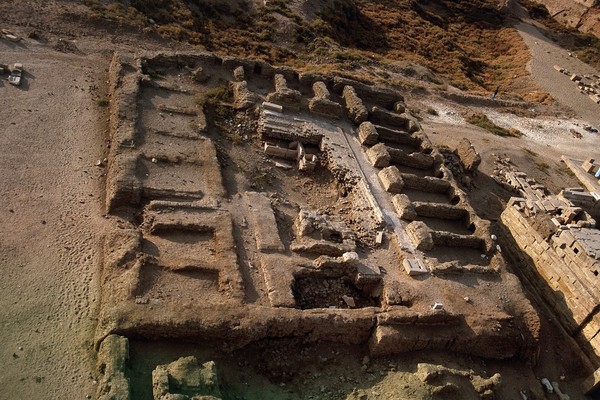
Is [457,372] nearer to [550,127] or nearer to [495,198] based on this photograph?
[495,198]

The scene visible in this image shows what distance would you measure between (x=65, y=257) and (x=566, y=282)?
14099 mm

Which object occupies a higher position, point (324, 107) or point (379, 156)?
point (324, 107)

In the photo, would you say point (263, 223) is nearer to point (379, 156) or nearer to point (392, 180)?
point (392, 180)

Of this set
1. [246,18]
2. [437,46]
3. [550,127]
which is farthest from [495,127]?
[246,18]

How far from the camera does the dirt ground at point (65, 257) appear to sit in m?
9.50

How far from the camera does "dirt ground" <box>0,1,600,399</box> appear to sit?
374 inches

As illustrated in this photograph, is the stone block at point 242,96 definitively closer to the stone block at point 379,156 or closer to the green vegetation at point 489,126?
the stone block at point 379,156

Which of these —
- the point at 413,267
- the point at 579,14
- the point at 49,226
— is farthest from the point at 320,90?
the point at 579,14

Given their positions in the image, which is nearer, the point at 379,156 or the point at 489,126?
the point at 379,156

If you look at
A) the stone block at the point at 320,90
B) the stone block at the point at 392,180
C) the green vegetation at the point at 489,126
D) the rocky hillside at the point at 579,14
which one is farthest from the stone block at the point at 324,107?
the rocky hillside at the point at 579,14

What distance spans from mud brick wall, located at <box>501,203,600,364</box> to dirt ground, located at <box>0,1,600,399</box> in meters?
0.56

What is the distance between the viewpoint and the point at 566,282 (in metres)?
14.7

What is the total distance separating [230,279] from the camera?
11.3m

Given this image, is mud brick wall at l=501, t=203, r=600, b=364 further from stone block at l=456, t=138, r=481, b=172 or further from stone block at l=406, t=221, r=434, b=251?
stone block at l=456, t=138, r=481, b=172
